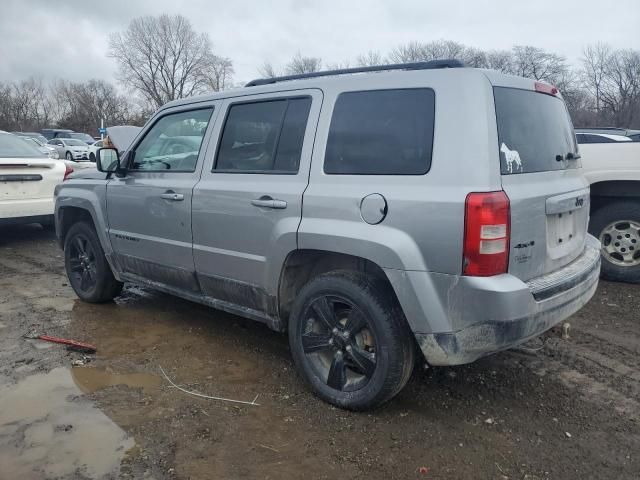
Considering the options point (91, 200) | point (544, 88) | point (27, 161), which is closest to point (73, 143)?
point (27, 161)

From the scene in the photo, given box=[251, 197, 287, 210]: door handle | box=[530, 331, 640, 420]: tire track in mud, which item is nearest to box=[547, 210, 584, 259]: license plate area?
box=[530, 331, 640, 420]: tire track in mud

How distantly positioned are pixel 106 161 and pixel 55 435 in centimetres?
246


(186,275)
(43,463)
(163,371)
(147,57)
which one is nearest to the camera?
(43,463)

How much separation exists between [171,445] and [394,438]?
1.18 m

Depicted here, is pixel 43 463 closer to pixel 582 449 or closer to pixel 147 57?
→ pixel 582 449

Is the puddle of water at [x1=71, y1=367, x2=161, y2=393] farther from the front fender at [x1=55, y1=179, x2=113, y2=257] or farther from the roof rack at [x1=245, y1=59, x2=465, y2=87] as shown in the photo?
the roof rack at [x1=245, y1=59, x2=465, y2=87]

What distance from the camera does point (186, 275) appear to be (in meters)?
4.05

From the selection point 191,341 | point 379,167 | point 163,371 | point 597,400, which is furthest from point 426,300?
point 191,341

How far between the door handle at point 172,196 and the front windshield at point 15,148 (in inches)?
179

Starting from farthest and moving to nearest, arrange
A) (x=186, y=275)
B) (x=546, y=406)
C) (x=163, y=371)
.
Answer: (x=186, y=275) → (x=163, y=371) → (x=546, y=406)

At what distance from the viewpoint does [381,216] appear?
281 centimetres

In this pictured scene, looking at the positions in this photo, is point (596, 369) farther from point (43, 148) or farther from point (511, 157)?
point (43, 148)

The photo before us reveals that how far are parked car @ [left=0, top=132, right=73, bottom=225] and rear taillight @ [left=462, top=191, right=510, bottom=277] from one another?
21.7 feet

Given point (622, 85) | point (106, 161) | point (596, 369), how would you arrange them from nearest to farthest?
point (596, 369)
point (106, 161)
point (622, 85)
